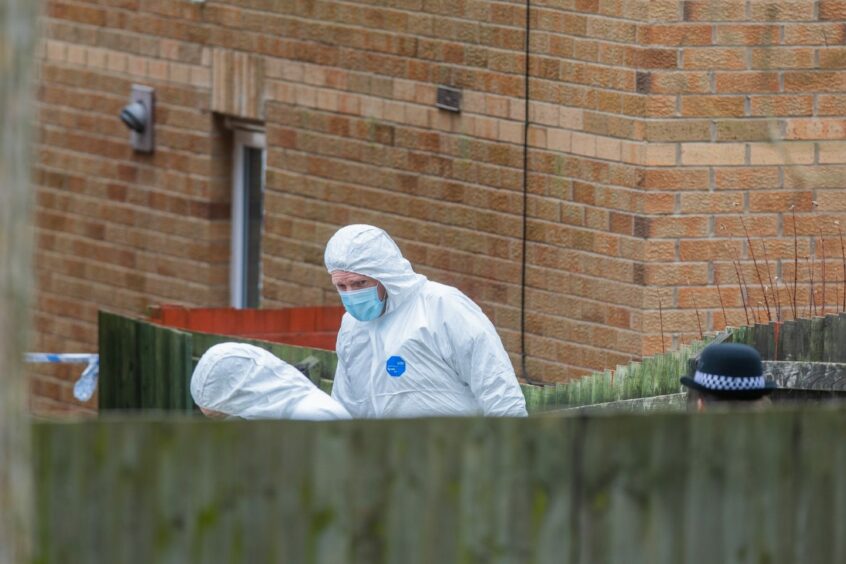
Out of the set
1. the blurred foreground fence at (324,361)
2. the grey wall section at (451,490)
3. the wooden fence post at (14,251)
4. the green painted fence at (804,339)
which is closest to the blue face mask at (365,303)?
the blurred foreground fence at (324,361)

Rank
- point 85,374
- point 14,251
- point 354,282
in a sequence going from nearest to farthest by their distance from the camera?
1. point 14,251
2. point 354,282
3. point 85,374

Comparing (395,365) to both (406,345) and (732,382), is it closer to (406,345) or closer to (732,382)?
(406,345)

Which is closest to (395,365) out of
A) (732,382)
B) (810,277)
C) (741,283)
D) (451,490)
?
(732,382)

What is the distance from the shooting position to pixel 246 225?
11.7 metres

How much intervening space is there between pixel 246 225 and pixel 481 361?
5234mm

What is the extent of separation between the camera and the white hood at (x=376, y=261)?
6.89 metres

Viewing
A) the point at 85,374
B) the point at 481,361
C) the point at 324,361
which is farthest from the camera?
the point at 85,374

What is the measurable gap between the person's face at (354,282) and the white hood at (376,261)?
0.06ft

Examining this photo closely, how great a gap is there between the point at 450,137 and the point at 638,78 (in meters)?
1.35

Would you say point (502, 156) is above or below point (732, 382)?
above

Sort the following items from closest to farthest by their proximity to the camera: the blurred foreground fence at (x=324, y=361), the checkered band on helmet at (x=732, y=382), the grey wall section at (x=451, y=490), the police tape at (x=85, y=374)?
1. the grey wall section at (x=451, y=490)
2. the checkered band on helmet at (x=732, y=382)
3. the blurred foreground fence at (x=324, y=361)
4. the police tape at (x=85, y=374)

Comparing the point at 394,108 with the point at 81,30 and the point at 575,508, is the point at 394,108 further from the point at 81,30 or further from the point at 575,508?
the point at 575,508

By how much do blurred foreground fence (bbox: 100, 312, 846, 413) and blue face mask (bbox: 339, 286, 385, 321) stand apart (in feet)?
2.50

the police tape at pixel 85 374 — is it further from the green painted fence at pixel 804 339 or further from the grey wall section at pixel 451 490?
the grey wall section at pixel 451 490
